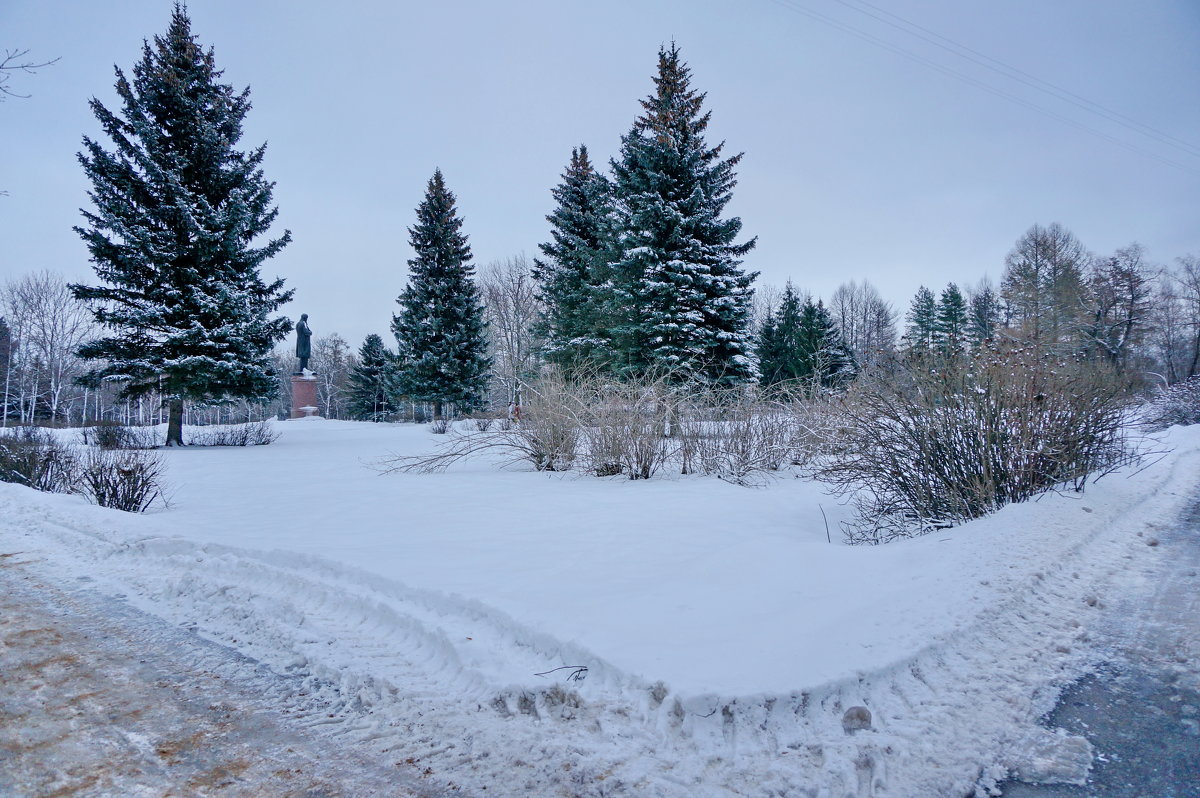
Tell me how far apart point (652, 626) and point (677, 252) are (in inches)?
606

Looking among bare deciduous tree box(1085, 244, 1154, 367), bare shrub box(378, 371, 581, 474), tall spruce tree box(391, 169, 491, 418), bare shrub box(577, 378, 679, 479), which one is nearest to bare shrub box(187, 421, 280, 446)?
tall spruce tree box(391, 169, 491, 418)

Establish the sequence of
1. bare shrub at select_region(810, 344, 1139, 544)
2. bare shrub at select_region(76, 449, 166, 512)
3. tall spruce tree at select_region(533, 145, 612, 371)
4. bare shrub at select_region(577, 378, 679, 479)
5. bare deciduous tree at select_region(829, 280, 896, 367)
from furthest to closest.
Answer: bare deciduous tree at select_region(829, 280, 896, 367) < tall spruce tree at select_region(533, 145, 612, 371) < bare shrub at select_region(577, 378, 679, 479) < bare shrub at select_region(76, 449, 166, 512) < bare shrub at select_region(810, 344, 1139, 544)

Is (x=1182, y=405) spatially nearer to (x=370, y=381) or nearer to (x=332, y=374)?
(x=370, y=381)

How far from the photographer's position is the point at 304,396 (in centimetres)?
3178

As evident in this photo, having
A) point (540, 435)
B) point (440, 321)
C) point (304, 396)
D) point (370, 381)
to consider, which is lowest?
point (540, 435)

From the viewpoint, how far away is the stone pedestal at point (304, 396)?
31109 mm

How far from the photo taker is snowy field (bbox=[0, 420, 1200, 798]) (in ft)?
6.44

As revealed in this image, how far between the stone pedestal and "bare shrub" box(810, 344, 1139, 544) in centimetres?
3151

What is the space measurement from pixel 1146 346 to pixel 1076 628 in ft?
133

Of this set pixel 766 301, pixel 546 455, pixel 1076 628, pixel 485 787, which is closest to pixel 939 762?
pixel 485 787

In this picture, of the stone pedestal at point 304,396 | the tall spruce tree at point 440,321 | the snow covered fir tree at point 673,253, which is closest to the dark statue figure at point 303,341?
the stone pedestal at point 304,396

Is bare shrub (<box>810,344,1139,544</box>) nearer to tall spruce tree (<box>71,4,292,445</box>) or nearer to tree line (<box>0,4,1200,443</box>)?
tree line (<box>0,4,1200,443</box>)

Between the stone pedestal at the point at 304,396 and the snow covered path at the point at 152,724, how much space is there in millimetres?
30976

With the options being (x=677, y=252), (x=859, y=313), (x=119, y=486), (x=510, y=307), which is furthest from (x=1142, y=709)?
(x=859, y=313)
